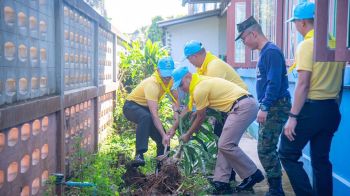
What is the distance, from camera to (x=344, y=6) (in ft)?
9.53

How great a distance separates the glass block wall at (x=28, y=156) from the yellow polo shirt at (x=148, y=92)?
1774 millimetres

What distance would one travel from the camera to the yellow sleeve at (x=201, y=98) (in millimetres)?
5016

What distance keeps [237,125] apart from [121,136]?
414 centimetres

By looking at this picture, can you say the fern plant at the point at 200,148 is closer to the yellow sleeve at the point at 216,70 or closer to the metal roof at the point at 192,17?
the yellow sleeve at the point at 216,70

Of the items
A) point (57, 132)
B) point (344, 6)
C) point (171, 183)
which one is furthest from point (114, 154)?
point (344, 6)

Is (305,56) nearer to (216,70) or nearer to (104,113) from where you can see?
(216,70)

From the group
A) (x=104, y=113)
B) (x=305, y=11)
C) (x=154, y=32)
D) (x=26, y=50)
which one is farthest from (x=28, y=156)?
(x=154, y=32)

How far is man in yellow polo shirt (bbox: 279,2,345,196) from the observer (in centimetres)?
404

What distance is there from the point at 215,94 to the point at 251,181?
1.09 metres

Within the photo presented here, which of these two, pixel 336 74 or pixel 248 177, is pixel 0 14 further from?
pixel 248 177

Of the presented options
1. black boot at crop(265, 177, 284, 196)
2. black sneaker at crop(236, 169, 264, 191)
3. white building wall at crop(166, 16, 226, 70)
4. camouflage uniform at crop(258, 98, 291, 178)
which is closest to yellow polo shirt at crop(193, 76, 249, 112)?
camouflage uniform at crop(258, 98, 291, 178)

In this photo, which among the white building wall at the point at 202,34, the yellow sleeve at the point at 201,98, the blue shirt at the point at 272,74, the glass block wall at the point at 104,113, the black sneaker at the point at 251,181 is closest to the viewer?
the blue shirt at the point at 272,74

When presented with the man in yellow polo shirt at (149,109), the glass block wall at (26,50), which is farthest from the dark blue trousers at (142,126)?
the glass block wall at (26,50)

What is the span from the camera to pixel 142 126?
6.11m
